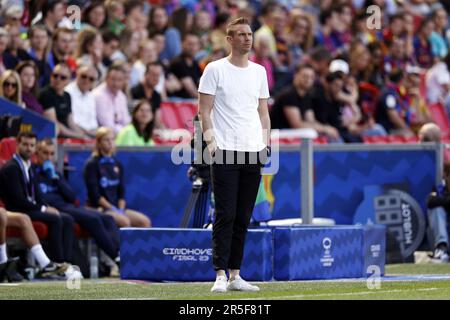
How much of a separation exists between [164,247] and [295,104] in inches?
259

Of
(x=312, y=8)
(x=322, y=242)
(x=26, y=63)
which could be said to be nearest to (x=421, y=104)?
(x=312, y=8)

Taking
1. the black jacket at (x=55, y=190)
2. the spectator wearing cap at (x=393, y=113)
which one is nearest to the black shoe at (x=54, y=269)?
the black jacket at (x=55, y=190)

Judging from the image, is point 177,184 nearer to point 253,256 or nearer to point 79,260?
point 79,260

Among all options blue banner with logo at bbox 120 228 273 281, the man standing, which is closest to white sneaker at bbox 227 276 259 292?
the man standing

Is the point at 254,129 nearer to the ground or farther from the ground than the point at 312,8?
nearer to the ground

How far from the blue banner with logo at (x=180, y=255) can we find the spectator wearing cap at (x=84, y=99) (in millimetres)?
4242

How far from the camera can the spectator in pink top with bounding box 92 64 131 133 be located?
56.7ft

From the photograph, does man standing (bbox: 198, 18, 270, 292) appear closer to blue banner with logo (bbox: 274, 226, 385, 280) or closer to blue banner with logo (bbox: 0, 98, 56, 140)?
blue banner with logo (bbox: 274, 226, 385, 280)

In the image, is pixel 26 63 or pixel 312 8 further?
pixel 312 8

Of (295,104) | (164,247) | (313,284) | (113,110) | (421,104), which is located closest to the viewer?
(313,284)

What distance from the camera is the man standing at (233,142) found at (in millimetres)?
10531

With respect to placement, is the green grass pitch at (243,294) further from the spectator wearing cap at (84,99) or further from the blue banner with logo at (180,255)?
the spectator wearing cap at (84,99)

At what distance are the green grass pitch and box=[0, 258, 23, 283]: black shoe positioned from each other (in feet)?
1.76
